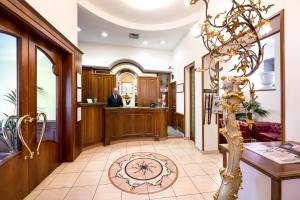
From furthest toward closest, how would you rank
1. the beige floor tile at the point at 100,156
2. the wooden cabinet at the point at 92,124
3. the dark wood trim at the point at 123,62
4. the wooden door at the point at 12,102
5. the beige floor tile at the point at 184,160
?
the dark wood trim at the point at 123,62 < the wooden cabinet at the point at 92,124 < the beige floor tile at the point at 100,156 < the beige floor tile at the point at 184,160 < the wooden door at the point at 12,102

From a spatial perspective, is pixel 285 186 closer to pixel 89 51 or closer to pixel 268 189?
pixel 268 189

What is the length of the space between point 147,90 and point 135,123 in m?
2.30

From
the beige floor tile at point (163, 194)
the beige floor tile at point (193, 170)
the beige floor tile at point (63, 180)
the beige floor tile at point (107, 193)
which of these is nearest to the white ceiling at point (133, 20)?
the beige floor tile at point (63, 180)

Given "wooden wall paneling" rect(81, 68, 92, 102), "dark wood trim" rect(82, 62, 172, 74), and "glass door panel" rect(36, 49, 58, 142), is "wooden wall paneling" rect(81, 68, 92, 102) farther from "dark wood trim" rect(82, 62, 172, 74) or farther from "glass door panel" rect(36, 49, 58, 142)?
"glass door panel" rect(36, 49, 58, 142)

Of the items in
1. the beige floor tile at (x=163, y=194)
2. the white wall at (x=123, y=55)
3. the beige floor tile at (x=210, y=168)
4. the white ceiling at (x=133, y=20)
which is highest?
the white ceiling at (x=133, y=20)

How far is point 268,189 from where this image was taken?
117 cm

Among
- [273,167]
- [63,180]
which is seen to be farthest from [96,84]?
[273,167]

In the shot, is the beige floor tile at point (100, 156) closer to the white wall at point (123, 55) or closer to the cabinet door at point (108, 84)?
the cabinet door at point (108, 84)

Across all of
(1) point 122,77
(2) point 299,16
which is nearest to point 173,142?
(1) point 122,77

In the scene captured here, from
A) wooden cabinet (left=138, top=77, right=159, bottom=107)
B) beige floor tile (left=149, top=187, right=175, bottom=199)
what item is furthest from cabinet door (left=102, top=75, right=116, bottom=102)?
beige floor tile (left=149, top=187, right=175, bottom=199)

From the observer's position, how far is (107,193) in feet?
7.64

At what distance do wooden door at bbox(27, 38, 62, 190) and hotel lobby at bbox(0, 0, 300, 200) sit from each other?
0.02m

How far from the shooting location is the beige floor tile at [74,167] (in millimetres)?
3047

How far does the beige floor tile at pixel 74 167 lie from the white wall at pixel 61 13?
2.62 m
